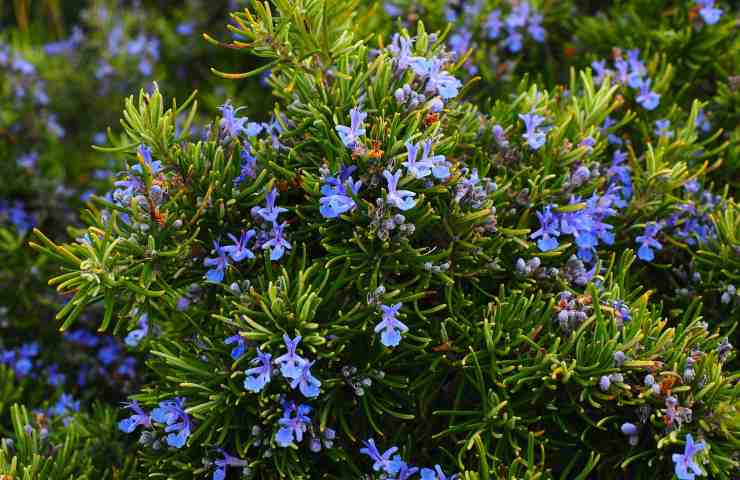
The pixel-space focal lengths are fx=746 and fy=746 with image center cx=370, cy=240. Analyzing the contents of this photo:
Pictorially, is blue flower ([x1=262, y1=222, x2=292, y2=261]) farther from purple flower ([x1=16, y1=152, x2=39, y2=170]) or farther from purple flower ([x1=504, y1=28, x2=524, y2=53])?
purple flower ([x1=16, y1=152, x2=39, y2=170])

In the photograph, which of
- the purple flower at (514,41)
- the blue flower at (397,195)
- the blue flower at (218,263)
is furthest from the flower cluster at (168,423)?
the purple flower at (514,41)

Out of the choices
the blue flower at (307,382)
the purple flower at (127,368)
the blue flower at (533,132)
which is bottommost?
the blue flower at (307,382)

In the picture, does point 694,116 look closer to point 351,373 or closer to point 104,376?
point 351,373

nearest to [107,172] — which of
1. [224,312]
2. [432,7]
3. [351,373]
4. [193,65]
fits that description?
[193,65]

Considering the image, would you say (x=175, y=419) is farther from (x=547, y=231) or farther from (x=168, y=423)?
(x=547, y=231)

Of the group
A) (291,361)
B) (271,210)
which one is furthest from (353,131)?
(291,361)

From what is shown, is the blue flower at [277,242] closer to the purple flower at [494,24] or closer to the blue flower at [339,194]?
the blue flower at [339,194]
